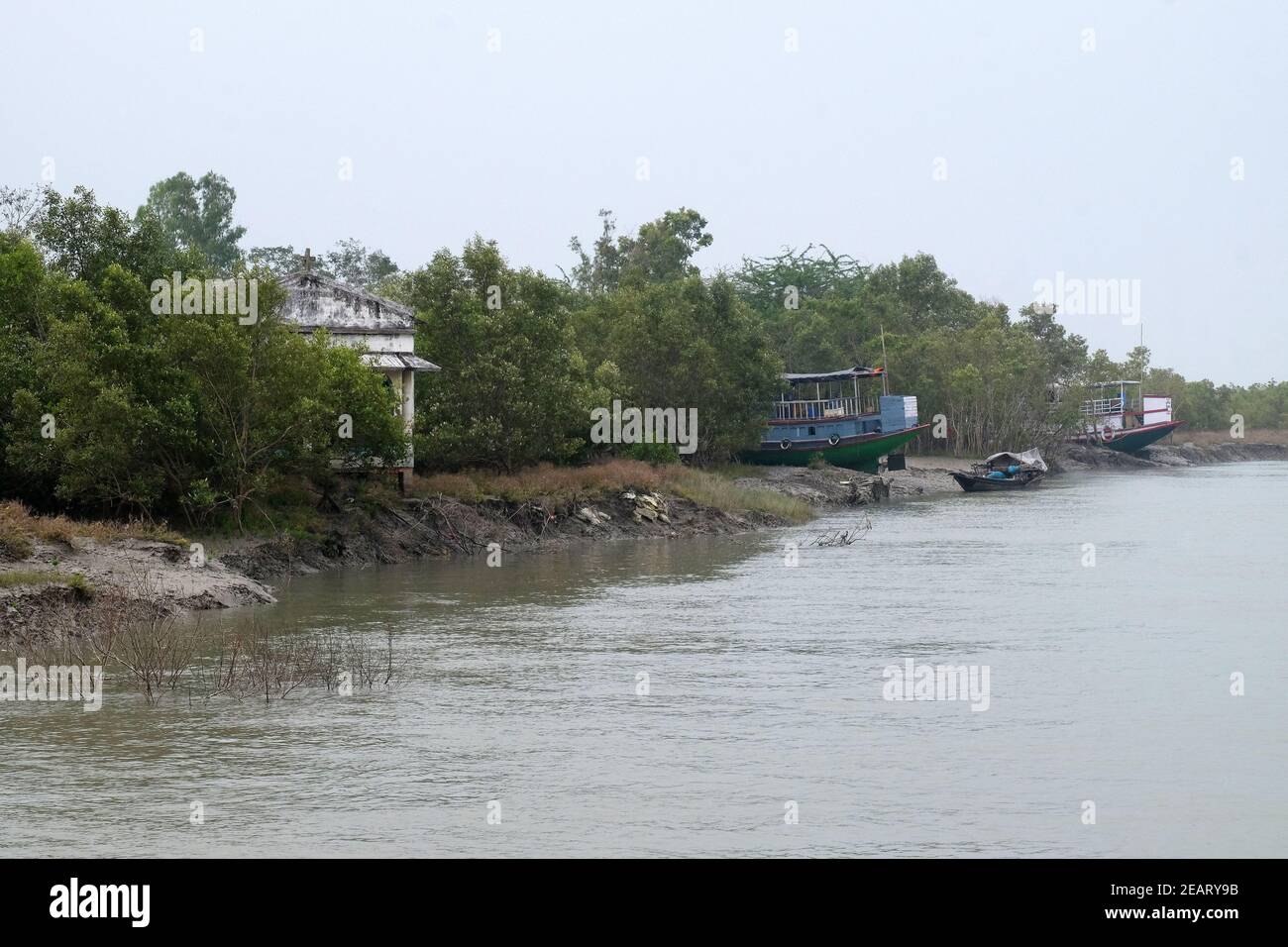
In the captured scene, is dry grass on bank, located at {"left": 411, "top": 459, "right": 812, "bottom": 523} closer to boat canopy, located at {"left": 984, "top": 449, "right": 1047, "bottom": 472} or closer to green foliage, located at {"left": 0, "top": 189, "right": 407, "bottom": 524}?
green foliage, located at {"left": 0, "top": 189, "right": 407, "bottom": 524}

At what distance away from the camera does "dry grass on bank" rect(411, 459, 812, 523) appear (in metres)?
39.0

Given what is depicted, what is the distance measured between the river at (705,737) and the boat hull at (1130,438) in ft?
235

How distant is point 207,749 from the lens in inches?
625

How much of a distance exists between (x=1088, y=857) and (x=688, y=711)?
21.7 feet

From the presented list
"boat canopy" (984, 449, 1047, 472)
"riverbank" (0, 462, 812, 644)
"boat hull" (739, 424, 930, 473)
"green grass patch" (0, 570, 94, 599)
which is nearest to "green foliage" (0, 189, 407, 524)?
"riverbank" (0, 462, 812, 644)

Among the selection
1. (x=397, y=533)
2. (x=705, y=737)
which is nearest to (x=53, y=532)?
(x=397, y=533)

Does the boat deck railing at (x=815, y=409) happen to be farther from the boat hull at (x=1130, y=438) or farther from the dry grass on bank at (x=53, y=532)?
the dry grass on bank at (x=53, y=532)

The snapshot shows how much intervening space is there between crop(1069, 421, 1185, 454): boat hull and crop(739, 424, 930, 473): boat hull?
34.4 m

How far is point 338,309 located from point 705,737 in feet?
79.4

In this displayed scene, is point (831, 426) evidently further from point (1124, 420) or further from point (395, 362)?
point (1124, 420)

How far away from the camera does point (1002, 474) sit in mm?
71562

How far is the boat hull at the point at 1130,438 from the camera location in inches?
3922
